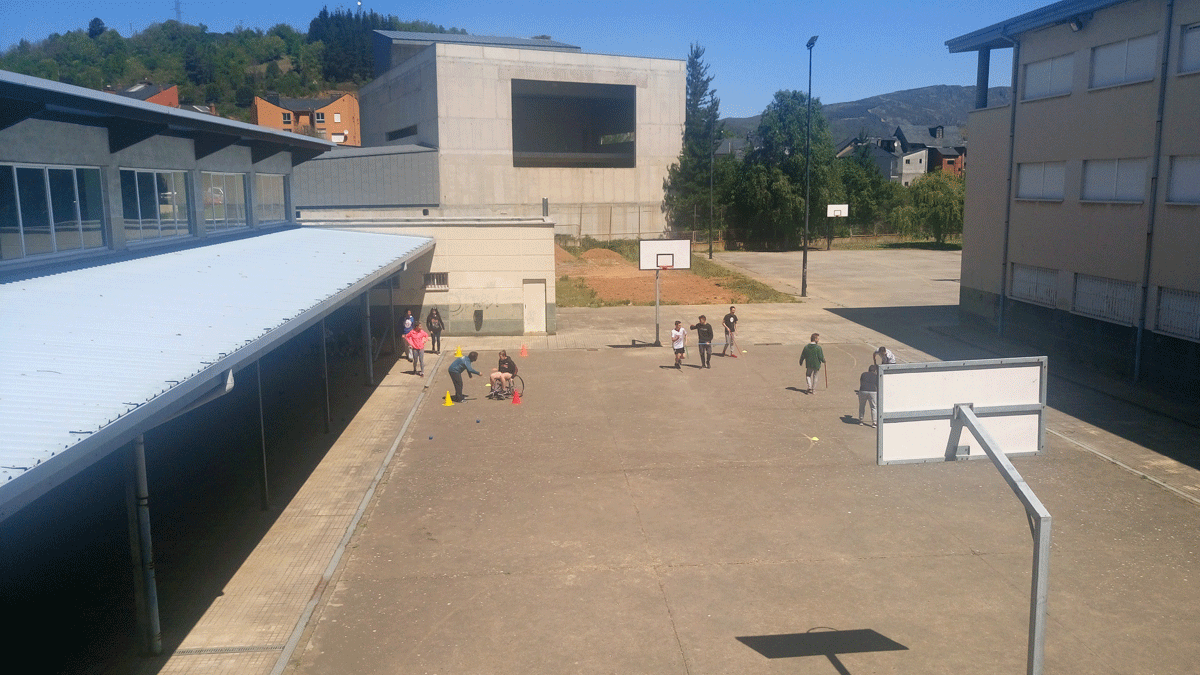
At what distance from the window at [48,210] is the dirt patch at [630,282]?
2431cm

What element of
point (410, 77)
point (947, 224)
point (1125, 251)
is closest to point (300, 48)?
point (410, 77)

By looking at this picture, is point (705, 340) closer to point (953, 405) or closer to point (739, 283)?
point (953, 405)

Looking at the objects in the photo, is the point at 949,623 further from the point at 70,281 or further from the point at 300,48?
the point at 300,48

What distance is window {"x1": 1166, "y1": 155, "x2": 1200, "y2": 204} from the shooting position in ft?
66.5

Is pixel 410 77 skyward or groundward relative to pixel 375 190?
skyward

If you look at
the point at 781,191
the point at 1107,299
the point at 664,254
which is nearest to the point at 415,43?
the point at 781,191

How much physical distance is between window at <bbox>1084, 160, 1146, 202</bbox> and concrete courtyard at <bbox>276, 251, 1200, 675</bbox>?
19.5 feet

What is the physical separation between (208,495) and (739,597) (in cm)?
908

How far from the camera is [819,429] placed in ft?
59.1

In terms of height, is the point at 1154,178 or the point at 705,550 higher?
the point at 1154,178

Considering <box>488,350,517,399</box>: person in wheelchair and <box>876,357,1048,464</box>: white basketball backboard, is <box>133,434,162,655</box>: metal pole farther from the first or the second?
<box>488,350,517,399</box>: person in wheelchair

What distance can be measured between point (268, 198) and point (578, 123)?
4755 cm

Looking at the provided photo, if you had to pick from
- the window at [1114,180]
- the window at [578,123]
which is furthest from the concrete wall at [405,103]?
the window at [1114,180]

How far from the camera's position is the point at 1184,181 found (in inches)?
812
